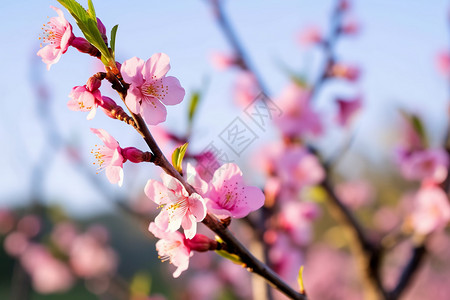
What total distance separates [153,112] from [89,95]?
104mm

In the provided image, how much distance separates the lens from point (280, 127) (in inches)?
66.6

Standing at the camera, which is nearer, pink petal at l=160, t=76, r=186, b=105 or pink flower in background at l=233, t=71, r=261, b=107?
pink petal at l=160, t=76, r=186, b=105

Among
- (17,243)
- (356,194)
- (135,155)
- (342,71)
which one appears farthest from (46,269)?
(135,155)

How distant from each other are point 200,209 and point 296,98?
4.30ft

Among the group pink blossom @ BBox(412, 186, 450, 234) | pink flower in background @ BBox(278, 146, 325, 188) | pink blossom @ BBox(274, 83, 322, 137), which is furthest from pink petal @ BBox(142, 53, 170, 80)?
pink blossom @ BBox(412, 186, 450, 234)

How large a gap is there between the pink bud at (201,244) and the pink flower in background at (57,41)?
0.39 meters

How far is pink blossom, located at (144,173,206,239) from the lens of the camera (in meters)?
0.59

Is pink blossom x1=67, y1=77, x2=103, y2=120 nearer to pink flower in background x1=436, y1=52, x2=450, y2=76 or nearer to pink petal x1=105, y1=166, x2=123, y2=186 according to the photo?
pink petal x1=105, y1=166, x2=123, y2=186

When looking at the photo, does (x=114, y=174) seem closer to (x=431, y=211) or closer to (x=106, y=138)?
(x=106, y=138)

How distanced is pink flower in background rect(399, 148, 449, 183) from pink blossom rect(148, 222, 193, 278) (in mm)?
1105

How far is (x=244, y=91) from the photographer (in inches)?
80.2

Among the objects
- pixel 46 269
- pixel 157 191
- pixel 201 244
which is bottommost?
pixel 46 269

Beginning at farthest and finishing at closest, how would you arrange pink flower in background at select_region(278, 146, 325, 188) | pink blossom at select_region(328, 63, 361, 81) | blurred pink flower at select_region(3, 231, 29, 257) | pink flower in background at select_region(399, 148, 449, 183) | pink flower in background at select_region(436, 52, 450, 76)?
blurred pink flower at select_region(3, 231, 29, 257), pink flower in background at select_region(436, 52, 450, 76), pink blossom at select_region(328, 63, 361, 81), pink flower in background at select_region(278, 146, 325, 188), pink flower in background at select_region(399, 148, 449, 183)

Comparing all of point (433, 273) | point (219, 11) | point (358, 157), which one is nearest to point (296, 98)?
point (219, 11)
